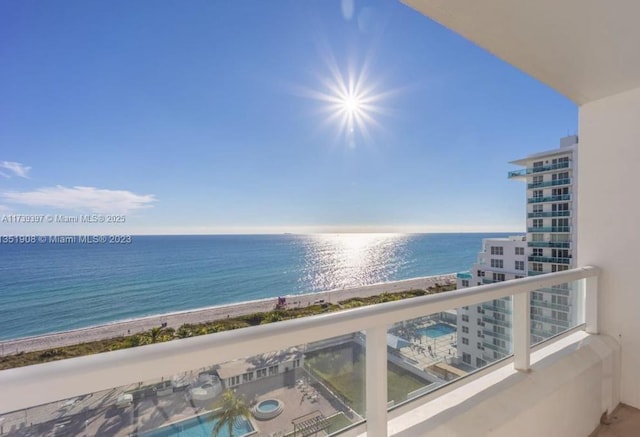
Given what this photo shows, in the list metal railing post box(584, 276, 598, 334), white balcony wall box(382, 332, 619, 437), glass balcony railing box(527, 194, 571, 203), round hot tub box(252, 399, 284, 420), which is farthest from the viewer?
glass balcony railing box(527, 194, 571, 203)

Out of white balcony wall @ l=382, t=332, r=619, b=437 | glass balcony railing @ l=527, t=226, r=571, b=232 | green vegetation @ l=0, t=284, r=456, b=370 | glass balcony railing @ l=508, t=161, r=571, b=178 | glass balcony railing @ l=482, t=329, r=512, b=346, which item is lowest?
green vegetation @ l=0, t=284, r=456, b=370

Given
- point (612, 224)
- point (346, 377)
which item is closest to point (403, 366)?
point (346, 377)

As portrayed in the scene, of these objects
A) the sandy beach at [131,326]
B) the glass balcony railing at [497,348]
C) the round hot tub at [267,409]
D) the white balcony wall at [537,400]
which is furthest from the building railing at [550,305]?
the sandy beach at [131,326]

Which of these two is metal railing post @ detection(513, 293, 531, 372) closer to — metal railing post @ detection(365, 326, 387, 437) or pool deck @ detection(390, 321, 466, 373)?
pool deck @ detection(390, 321, 466, 373)

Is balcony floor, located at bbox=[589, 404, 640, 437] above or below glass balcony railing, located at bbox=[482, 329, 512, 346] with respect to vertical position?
below

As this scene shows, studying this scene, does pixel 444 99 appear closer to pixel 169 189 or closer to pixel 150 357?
pixel 150 357

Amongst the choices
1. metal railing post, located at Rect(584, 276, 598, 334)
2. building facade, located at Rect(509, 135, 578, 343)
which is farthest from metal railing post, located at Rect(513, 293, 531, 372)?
metal railing post, located at Rect(584, 276, 598, 334)

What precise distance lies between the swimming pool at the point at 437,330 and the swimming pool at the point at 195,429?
0.73 metres

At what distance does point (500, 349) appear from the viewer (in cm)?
144

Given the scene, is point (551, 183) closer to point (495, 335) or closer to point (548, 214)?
point (548, 214)

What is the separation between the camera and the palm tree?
0.72 m

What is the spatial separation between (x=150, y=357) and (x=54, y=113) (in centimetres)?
2587

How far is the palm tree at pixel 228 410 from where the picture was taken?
72 centimetres

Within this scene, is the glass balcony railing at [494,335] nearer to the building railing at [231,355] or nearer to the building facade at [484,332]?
the building facade at [484,332]
